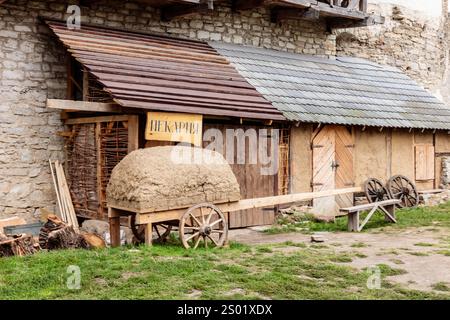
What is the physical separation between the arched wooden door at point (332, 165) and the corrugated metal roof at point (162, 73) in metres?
2.24

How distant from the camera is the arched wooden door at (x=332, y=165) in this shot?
1445 centimetres

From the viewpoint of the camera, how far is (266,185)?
43.4 feet

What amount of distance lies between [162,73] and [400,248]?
5788 millimetres

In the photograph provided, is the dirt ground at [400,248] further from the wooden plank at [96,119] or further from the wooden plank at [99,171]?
the wooden plank at [96,119]

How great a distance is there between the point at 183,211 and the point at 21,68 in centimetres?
496

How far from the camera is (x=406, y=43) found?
2186 cm

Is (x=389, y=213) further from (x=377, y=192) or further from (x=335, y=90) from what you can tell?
(x=335, y=90)

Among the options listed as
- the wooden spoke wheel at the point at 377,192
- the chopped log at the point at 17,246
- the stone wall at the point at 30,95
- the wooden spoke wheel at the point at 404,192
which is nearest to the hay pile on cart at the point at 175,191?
the chopped log at the point at 17,246

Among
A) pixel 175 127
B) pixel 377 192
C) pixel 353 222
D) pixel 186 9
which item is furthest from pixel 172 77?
pixel 377 192

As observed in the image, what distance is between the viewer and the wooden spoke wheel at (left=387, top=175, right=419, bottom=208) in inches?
612

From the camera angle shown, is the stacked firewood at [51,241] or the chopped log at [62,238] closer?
the stacked firewood at [51,241]

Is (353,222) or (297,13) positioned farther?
(297,13)
